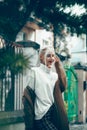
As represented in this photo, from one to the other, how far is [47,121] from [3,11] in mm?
4284

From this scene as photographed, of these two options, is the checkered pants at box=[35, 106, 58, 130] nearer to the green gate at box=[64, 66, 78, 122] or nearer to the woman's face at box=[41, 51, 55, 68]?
the woman's face at box=[41, 51, 55, 68]

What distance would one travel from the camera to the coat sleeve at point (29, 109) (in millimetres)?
4090

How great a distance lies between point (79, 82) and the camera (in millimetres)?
13734

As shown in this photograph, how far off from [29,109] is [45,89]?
0.90 feet

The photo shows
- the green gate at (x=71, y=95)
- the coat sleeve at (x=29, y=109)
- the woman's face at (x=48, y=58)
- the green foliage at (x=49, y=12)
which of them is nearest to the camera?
the coat sleeve at (x=29, y=109)

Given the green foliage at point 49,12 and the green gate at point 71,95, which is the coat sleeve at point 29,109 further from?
the green gate at point 71,95

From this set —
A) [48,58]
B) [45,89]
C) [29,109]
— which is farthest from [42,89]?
[48,58]

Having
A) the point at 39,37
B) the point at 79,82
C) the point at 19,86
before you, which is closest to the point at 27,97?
the point at 19,86

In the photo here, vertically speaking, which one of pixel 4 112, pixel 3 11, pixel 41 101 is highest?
pixel 3 11

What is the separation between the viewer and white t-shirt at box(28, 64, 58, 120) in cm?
414

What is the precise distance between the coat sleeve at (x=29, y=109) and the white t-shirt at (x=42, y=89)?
54mm

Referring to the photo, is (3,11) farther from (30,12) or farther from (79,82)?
(79,82)

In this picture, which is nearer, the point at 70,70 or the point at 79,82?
the point at 70,70

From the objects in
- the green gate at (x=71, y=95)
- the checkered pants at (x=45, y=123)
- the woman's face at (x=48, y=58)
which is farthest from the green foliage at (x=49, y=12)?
the checkered pants at (x=45, y=123)
